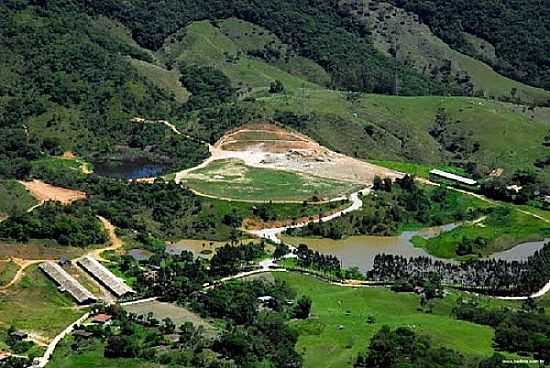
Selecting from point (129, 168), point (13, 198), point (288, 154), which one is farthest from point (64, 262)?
point (288, 154)

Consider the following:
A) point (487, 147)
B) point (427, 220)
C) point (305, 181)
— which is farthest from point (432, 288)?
point (487, 147)

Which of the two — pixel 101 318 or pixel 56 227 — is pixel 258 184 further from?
pixel 101 318

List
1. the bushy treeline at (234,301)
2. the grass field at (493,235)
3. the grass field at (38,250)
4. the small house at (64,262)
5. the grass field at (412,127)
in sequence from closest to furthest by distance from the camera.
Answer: the bushy treeline at (234,301) < the small house at (64,262) < the grass field at (38,250) < the grass field at (493,235) < the grass field at (412,127)

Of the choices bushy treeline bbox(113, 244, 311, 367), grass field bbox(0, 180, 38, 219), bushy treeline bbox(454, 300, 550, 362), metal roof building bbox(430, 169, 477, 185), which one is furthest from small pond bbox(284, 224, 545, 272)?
grass field bbox(0, 180, 38, 219)

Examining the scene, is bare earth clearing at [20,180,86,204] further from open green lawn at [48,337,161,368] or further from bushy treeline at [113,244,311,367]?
open green lawn at [48,337,161,368]

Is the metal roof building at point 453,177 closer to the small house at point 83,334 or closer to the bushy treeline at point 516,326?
the bushy treeline at point 516,326

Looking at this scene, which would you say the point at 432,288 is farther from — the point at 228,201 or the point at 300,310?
the point at 228,201

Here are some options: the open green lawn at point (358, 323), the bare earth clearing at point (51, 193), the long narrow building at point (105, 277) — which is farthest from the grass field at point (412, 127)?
the long narrow building at point (105, 277)
